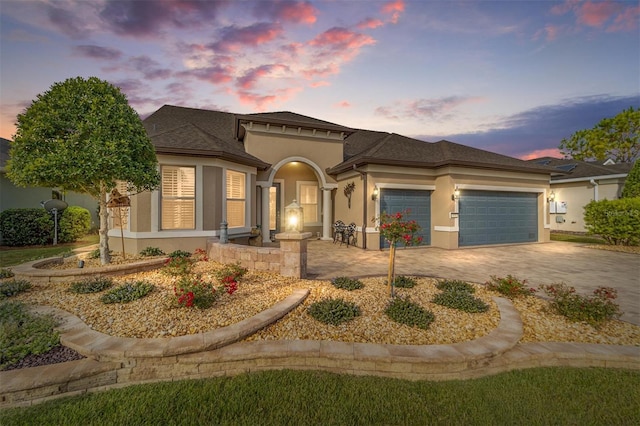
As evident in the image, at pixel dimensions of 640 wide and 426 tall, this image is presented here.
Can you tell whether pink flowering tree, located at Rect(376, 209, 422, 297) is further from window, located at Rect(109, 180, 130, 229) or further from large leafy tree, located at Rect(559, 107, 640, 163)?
large leafy tree, located at Rect(559, 107, 640, 163)

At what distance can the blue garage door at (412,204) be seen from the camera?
34.3ft

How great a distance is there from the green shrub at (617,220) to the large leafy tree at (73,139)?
687 inches

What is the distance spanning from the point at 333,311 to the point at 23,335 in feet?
12.5

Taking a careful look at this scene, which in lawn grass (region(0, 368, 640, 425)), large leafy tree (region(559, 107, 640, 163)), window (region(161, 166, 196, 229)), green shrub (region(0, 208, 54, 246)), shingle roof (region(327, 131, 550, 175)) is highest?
large leafy tree (region(559, 107, 640, 163))

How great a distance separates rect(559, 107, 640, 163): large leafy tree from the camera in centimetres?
2617

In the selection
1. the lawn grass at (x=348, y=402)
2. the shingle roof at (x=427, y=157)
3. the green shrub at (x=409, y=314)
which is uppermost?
the shingle roof at (x=427, y=157)

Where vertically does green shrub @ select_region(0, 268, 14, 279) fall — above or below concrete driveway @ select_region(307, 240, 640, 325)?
above

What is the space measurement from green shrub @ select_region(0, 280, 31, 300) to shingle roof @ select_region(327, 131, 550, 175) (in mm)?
9464

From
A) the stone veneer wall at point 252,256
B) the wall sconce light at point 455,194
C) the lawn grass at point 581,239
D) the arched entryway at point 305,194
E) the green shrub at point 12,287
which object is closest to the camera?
the green shrub at point 12,287

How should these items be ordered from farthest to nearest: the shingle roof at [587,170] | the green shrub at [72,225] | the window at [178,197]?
the shingle roof at [587,170] < the green shrub at [72,225] < the window at [178,197]

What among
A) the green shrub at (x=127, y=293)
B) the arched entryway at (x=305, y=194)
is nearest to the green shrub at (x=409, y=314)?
the green shrub at (x=127, y=293)

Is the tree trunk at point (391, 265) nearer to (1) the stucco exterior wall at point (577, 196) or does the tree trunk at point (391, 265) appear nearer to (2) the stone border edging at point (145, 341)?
(2) the stone border edging at point (145, 341)

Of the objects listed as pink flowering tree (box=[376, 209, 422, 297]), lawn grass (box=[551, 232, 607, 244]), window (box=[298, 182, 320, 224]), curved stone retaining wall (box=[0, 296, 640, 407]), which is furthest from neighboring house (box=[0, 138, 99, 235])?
lawn grass (box=[551, 232, 607, 244])

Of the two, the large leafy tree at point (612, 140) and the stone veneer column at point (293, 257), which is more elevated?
the large leafy tree at point (612, 140)
